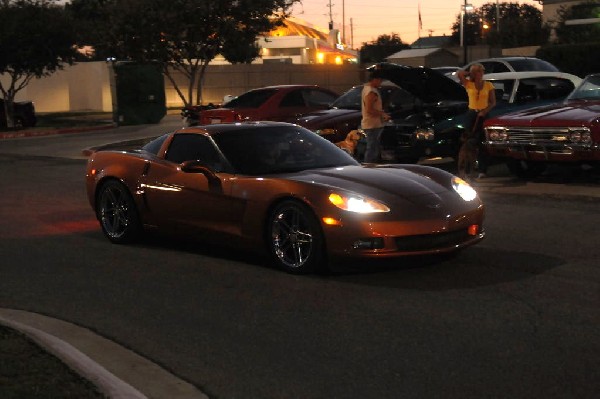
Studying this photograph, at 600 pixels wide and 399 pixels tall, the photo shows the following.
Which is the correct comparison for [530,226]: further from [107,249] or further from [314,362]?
[314,362]

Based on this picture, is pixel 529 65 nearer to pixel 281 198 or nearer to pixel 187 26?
pixel 187 26

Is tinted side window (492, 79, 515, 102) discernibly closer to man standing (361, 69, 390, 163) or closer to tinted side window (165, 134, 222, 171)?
man standing (361, 69, 390, 163)

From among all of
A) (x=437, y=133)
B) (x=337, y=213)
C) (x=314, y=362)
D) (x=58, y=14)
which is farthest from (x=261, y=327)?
(x=58, y=14)

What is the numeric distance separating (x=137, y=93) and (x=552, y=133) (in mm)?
25413

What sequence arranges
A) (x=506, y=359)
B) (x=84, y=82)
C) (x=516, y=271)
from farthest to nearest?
1. (x=84, y=82)
2. (x=516, y=271)
3. (x=506, y=359)

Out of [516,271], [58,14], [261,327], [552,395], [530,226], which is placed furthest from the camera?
A: [58,14]

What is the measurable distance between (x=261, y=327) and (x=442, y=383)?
169 cm

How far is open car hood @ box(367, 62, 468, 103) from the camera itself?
1492cm

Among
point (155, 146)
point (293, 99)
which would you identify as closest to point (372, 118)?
point (155, 146)

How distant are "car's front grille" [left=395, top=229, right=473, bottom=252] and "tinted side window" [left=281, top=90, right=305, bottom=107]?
12.9 m

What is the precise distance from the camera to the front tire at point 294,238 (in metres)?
7.96

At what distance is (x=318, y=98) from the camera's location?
69.9 ft

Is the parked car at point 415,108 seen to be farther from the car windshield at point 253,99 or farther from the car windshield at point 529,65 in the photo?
the car windshield at point 529,65

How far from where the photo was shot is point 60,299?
7.59 m
